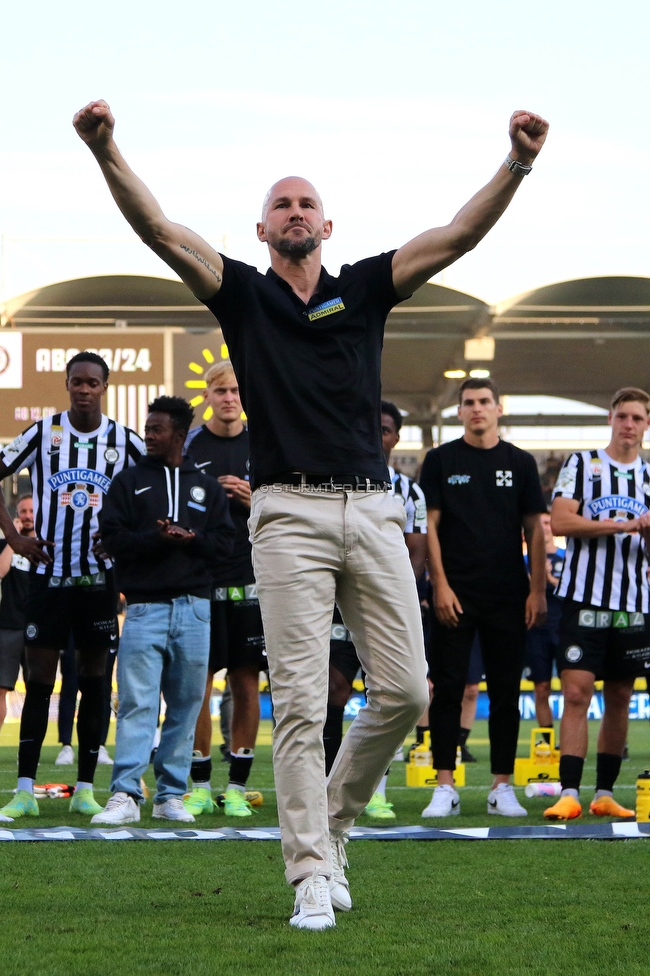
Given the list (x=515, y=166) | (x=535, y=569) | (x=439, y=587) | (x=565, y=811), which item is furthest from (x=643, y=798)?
(x=515, y=166)

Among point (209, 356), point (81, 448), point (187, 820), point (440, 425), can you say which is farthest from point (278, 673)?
point (440, 425)

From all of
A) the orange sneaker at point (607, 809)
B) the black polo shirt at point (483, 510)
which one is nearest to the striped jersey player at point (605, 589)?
the orange sneaker at point (607, 809)

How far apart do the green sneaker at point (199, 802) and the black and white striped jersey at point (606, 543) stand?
2.18 meters

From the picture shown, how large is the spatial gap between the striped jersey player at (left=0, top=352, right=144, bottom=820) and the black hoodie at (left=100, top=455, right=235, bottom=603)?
22 cm

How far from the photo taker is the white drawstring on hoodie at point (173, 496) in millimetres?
6914

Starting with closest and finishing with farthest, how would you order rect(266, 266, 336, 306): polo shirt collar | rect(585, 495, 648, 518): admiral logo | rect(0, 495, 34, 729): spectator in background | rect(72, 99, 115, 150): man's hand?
1. rect(72, 99, 115, 150): man's hand
2. rect(266, 266, 336, 306): polo shirt collar
3. rect(585, 495, 648, 518): admiral logo
4. rect(0, 495, 34, 729): spectator in background

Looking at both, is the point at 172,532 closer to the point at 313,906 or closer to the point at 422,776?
the point at 313,906

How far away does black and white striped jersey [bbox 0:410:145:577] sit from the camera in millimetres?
6918

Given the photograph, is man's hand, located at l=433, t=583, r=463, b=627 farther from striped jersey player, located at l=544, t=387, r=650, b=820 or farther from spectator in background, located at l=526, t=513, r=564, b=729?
spectator in background, located at l=526, t=513, r=564, b=729

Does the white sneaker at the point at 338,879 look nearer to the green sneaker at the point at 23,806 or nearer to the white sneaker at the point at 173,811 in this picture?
the white sneaker at the point at 173,811

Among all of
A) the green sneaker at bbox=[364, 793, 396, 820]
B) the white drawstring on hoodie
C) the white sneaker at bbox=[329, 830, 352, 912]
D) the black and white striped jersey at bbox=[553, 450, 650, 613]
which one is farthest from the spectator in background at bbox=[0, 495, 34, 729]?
the white sneaker at bbox=[329, 830, 352, 912]

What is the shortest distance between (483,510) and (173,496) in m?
1.67

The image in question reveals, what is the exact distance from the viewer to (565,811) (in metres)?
6.83

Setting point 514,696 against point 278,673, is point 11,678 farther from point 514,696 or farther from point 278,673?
point 278,673
